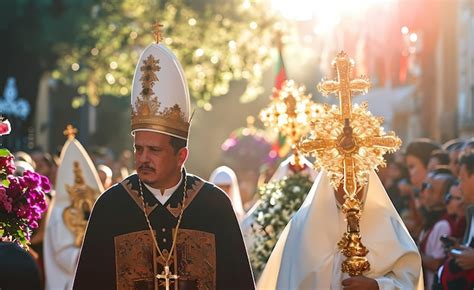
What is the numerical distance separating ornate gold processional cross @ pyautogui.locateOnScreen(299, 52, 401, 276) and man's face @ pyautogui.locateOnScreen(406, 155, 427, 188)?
473 centimetres

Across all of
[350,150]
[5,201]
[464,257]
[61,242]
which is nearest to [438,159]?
[464,257]

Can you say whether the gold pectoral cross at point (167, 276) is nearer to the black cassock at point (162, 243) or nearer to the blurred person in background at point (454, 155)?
the black cassock at point (162, 243)

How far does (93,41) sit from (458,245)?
1919 centimetres

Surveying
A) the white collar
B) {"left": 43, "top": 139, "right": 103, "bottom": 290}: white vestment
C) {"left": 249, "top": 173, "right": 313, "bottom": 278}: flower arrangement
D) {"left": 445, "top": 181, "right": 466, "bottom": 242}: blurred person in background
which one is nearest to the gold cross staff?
the white collar

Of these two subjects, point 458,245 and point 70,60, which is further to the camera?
point 70,60

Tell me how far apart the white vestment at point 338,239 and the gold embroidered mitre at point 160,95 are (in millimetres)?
1139

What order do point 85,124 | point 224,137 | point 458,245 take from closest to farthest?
point 458,245
point 85,124
point 224,137

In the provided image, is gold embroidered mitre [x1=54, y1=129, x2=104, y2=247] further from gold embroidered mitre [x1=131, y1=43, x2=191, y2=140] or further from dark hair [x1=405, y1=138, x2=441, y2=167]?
gold embroidered mitre [x1=131, y1=43, x2=191, y2=140]

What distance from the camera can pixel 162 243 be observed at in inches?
302

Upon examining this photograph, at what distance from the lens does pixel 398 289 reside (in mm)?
8242

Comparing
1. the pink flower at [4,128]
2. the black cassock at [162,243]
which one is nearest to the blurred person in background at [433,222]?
the black cassock at [162,243]

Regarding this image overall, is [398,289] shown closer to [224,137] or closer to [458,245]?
[458,245]

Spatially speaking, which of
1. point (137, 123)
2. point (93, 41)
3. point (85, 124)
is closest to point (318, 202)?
point (137, 123)

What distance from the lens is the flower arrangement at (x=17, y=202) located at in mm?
7512
